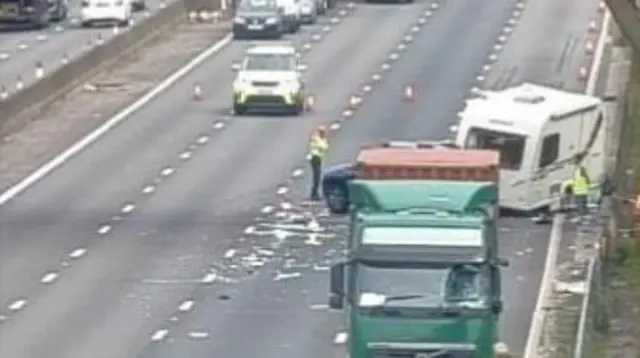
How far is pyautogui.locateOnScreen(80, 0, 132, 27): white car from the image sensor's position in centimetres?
8269

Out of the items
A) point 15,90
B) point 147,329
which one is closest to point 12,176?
point 15,90

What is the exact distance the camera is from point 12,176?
55375 mm

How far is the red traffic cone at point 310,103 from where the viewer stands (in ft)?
216

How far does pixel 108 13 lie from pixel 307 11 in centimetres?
710

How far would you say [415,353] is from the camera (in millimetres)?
28438

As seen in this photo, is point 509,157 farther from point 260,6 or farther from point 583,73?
point 260,6

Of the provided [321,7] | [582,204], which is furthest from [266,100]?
[321,7]

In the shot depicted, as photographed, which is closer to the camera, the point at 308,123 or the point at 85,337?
the point at 85,337

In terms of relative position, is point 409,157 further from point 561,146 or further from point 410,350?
point 561,146

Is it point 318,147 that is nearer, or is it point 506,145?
point 506,145

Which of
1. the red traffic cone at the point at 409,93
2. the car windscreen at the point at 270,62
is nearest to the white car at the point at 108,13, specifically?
the car windscreen at the point at 270,62

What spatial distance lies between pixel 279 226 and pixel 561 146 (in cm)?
612

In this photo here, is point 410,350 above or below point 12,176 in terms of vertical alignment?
above

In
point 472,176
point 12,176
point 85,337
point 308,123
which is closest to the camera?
point 472,176
